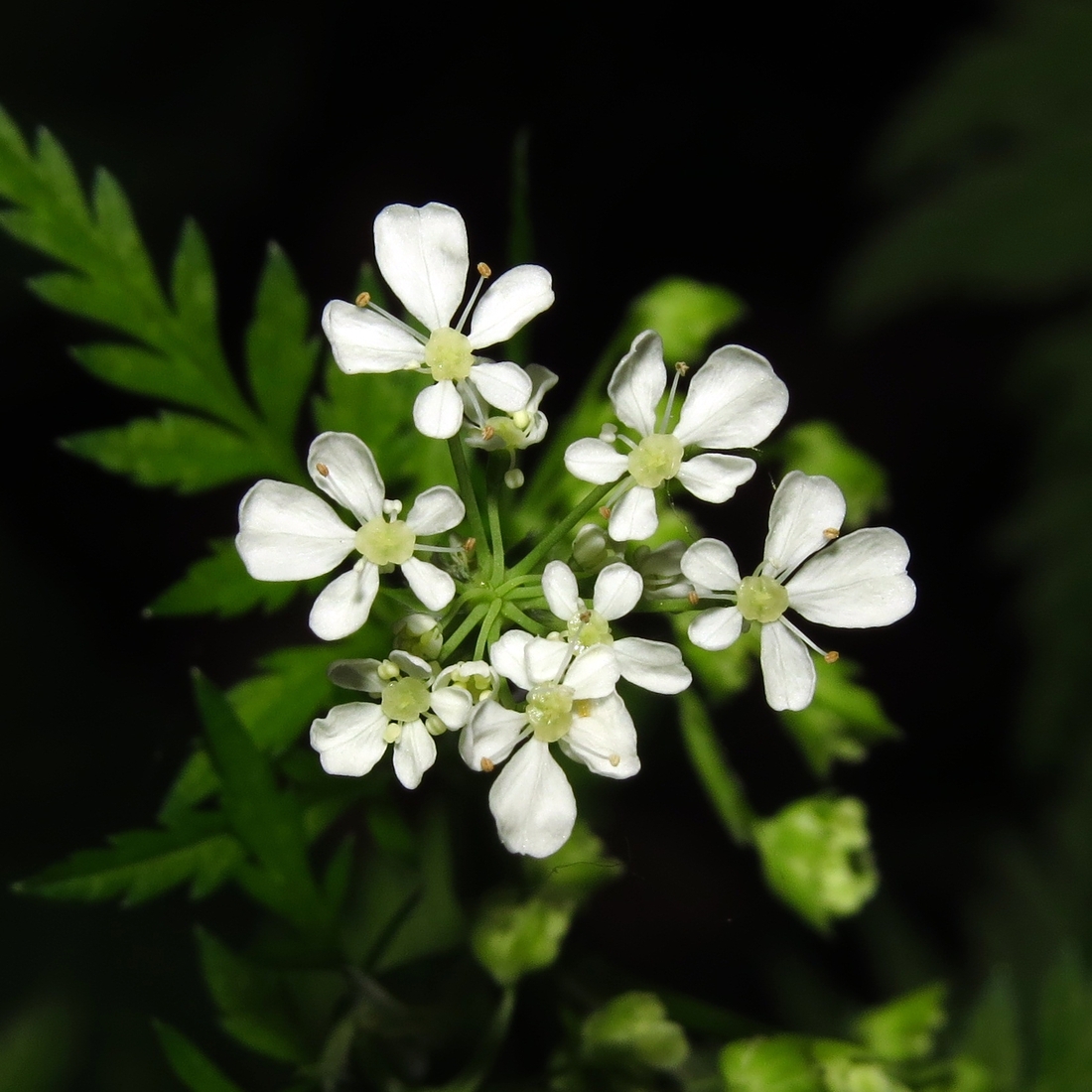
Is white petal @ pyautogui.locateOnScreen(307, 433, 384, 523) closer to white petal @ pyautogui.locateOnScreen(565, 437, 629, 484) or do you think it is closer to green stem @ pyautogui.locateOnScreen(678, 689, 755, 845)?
white petal @ pyautogui.locateOnScreen(565, 437, 629, 484)

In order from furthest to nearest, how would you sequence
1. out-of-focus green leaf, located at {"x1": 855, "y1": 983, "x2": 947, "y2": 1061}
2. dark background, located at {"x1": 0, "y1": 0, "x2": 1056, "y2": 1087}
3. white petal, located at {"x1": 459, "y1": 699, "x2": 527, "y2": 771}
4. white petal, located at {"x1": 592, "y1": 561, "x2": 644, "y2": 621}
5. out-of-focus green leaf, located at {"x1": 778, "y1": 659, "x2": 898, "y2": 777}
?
dark background, located at {"x1": 0, "y1": 0, "x2": 1056, "y2": 1087}
out-of-focus green leaf, located at {"x1": 855, "y1": 983, "x2": 947, "y2": 1061}
out-of-focus green leaf, located at {"x1": 778, "y1": 659, "x2": 898, "y2": 777}
white petal, located at {"x1": 592, "y1": 561, "x2": 644, "y2": 621}
white petal, located at {"x1": 459, "y1": 699, "x2": 527, "y2": 771}

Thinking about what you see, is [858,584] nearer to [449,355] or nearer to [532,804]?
[532,804]

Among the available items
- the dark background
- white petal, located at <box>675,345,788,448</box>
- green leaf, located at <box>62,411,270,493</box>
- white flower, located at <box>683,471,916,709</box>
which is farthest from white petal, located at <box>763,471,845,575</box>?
the dark background

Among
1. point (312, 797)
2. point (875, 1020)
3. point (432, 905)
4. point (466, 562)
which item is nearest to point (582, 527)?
point (466, 562)

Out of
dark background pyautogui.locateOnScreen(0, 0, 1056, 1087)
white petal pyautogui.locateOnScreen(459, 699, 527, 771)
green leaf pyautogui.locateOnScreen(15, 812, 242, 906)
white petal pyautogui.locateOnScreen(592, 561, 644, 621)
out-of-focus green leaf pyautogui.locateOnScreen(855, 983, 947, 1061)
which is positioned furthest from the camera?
dark background pyautogui.locateOnScreen(0, 0, 1056, 1087)

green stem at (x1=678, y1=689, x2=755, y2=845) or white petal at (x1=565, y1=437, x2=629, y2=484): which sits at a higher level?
white petal at (x1=565, y1=437, x2=629, y2=484)

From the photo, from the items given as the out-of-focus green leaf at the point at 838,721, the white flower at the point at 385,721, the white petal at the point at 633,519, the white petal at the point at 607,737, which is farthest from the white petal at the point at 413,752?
the out-of-focus green leaf at the point at 838,721

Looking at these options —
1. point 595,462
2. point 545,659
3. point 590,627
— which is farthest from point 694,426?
point 545,659
